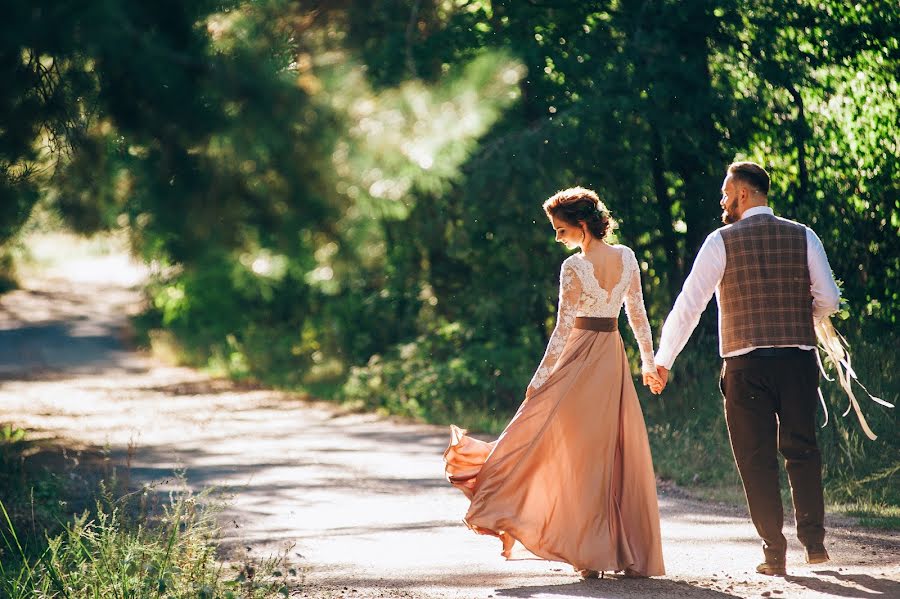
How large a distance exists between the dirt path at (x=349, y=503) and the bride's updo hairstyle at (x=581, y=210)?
6.26ft

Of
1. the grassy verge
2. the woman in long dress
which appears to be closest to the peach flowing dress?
the woman in long dress

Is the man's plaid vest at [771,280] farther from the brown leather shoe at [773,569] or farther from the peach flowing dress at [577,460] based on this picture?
the brown leather shoe at [773,569]

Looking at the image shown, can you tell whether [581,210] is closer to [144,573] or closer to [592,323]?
[592,323]

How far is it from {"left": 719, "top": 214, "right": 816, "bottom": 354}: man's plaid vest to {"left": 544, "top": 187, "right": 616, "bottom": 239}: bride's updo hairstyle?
27.1 inches

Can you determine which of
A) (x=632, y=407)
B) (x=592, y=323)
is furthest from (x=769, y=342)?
(x=592, y=323)

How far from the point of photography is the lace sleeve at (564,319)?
256 inches

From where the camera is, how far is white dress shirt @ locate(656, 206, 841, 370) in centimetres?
640

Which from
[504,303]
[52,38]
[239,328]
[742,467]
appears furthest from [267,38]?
[239,328]

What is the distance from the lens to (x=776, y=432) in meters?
6.48

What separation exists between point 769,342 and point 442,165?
338 cm

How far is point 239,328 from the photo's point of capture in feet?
66.8

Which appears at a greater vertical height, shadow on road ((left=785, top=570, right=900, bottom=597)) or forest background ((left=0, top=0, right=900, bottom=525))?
forest background ((left=0, top=0, right=900, bottom=525))

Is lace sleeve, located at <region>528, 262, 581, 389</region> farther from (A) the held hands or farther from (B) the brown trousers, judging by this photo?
(B) the brown trousers

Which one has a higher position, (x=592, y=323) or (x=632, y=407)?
(x=592, y=323)
